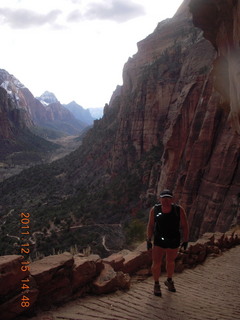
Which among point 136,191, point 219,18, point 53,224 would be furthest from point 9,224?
point 219,18

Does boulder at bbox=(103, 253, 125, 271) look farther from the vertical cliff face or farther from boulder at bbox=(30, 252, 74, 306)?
the vertical cliff face

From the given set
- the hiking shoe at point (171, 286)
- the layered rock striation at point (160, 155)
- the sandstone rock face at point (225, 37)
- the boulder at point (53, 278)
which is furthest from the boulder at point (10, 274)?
the layered rock striation at point (160, 155)

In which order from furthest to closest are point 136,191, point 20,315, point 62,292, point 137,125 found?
point 137,125
point 136,191
point 62,292
point 20,315

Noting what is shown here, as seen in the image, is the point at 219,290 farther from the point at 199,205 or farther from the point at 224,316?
the point at 199,205

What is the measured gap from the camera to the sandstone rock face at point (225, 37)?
39.7ft

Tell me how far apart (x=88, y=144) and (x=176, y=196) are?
157 ft

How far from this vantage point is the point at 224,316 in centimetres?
559

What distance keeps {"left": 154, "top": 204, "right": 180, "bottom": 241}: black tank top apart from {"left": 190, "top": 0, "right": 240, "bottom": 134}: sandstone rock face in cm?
768

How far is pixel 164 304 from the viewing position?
18.8 feet

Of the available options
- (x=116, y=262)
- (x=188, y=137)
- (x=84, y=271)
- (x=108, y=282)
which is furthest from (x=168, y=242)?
(x=188, y=137)

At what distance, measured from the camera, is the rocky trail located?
5.08 meters

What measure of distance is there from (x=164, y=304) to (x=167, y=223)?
151 cm

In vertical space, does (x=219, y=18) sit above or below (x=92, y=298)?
above

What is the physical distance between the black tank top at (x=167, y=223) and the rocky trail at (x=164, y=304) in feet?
4.16
